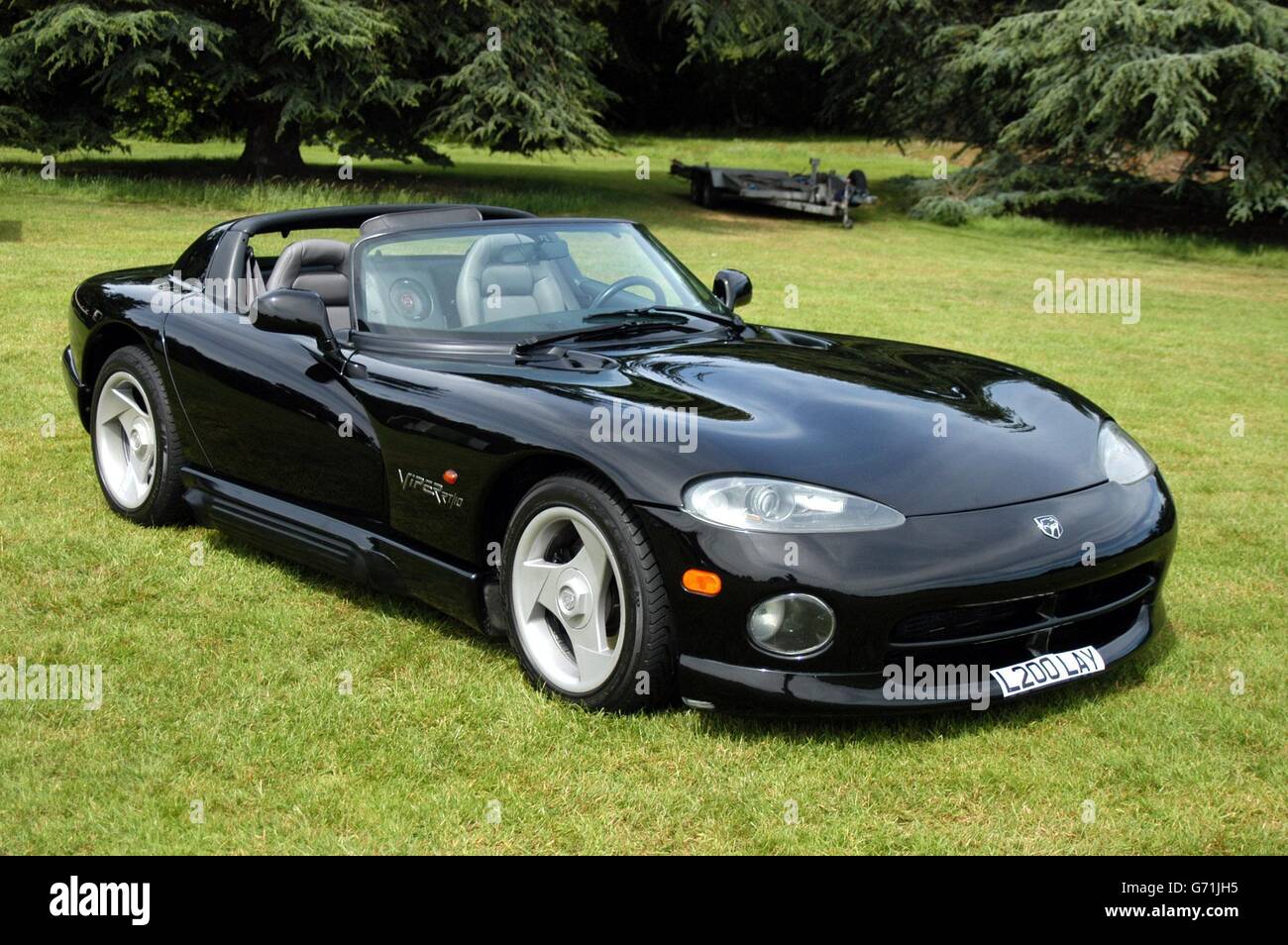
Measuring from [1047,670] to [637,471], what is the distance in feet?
4.24

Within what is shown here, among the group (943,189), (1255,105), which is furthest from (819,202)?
(1255,105)

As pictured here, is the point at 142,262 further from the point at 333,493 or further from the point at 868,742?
the point at 868,742

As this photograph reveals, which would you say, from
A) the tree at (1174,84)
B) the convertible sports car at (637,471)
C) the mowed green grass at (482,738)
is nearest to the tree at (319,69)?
the tree at (1174,84)

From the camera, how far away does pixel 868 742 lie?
12.6 ft

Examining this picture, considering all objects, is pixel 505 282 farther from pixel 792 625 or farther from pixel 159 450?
pixel 792 625

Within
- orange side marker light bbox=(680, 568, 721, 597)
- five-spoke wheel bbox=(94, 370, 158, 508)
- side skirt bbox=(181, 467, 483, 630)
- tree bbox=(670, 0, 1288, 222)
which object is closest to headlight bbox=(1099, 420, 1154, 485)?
orange side marker light bbox=(680, 568, 721, 597)

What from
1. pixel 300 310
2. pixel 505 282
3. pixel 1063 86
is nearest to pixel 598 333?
pixel 505 282

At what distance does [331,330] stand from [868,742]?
2.42 meters

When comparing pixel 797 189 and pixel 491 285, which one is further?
pixel 797 189

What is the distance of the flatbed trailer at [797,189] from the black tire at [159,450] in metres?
19.5

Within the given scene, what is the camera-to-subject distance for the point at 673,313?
5.21 meters

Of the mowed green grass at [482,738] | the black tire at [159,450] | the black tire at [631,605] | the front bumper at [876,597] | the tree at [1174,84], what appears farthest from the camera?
the tree at [1174,84]

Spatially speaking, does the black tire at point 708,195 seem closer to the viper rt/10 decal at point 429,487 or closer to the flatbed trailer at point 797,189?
the flatbed trailer at point 797,189

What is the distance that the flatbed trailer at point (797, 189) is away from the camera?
24.5 meters
